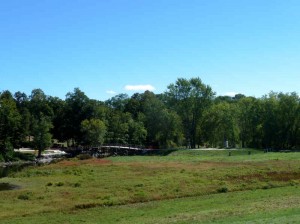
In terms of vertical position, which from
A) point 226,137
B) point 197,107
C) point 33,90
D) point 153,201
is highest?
point 33,90

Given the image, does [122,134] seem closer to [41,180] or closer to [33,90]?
[33,90]

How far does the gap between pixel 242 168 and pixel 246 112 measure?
6458cm

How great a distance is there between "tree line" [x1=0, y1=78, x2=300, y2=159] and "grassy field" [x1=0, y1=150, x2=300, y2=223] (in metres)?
51.6

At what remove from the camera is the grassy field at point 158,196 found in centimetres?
2516

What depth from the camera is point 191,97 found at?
349ft

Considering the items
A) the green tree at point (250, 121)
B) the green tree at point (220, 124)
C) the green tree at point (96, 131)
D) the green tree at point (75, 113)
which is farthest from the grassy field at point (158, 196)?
the green tree at point (75, 113)

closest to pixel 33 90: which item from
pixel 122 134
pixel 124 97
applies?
pixel 124 97

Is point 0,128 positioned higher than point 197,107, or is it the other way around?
point 197,107

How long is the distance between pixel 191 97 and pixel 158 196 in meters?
73.1

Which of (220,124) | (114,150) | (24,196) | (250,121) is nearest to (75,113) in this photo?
(114,150)

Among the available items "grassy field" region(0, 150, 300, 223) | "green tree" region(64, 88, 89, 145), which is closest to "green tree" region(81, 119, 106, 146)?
"green tree" region(64, 88, 89, 145)

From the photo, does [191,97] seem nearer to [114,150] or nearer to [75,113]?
[114,150]

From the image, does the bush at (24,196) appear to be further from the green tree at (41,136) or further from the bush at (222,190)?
the green tree at (41,136)

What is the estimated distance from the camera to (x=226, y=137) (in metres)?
116
